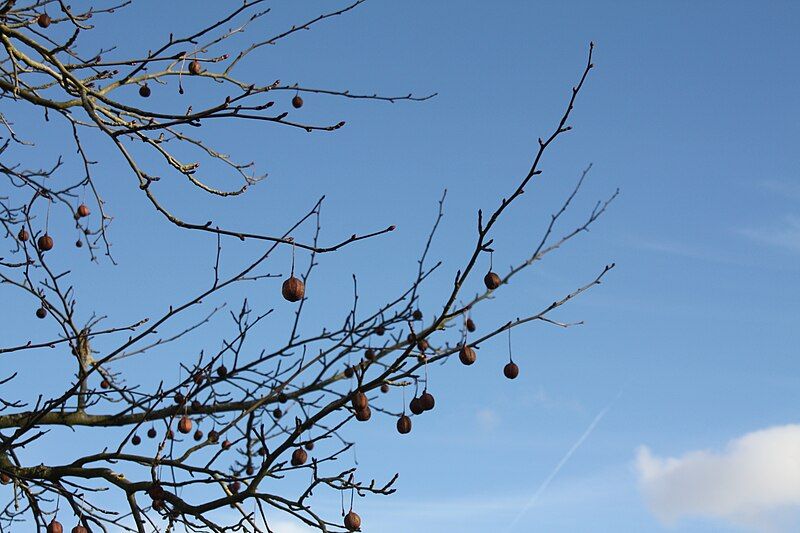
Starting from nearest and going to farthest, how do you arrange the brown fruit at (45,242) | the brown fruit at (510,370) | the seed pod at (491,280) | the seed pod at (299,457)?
the seed pod at (491,280) < the seed pod at (299,457) < the brown fruit at (510,370) < the brown fruit at (45,242)

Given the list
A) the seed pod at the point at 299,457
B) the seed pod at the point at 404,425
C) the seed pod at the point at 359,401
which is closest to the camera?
the seed pod at the point at 359,401

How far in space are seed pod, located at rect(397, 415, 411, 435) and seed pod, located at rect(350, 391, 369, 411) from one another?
0.41m

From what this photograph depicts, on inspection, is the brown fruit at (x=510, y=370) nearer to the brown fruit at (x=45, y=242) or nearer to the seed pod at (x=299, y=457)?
the seed pod at (x=299, y=457)

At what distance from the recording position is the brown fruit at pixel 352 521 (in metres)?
4.30

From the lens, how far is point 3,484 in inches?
220

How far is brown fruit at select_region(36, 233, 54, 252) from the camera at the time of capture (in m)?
6.36

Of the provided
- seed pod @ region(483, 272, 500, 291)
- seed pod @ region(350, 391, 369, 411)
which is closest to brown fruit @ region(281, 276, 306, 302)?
seed pod @ region(350, 391, 369, 411)

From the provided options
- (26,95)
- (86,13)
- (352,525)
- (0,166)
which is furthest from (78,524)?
(86,13)

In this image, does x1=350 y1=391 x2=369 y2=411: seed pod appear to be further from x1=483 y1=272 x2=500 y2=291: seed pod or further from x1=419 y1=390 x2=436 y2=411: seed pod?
x1=483 y1=272 x2=500 y2=291: seed pod

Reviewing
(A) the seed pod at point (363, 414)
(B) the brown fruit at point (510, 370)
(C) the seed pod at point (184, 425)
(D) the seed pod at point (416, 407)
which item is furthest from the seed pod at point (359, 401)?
(C) the seed pod at point (184, 425)

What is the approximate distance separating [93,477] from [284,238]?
7.22 feet

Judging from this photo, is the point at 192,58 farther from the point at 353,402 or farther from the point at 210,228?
the point at 353,402

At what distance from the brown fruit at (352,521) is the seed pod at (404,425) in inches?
19.5

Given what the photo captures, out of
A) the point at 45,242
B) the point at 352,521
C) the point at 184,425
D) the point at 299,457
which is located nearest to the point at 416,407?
the point at 352,521
